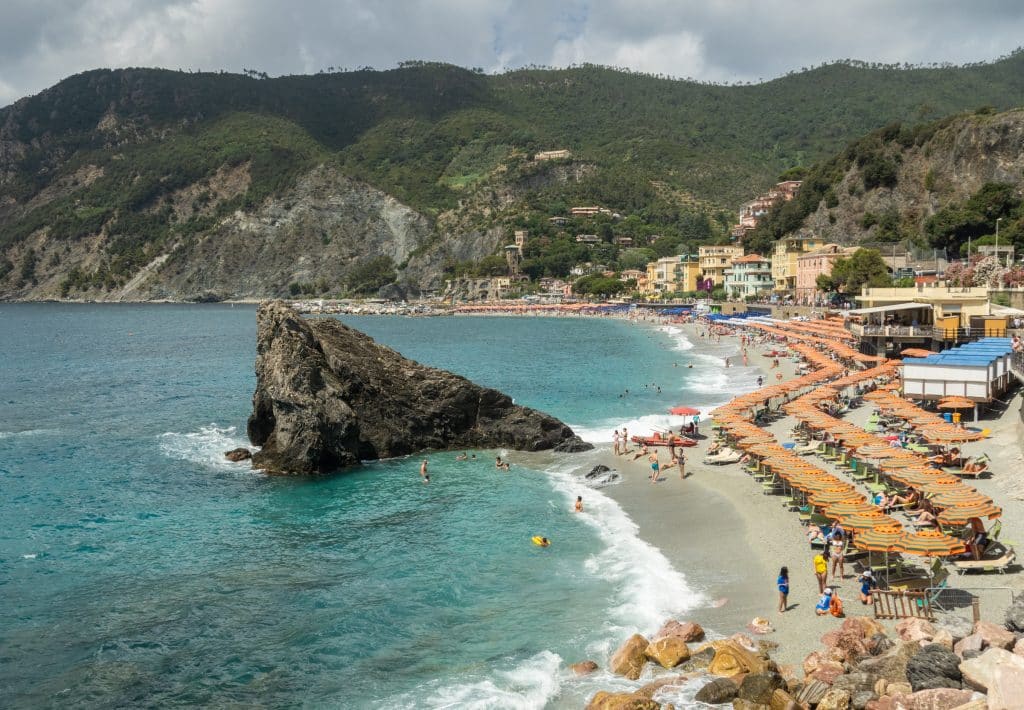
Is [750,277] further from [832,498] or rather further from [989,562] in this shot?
[989,562]

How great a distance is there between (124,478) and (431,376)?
1216 centimetres

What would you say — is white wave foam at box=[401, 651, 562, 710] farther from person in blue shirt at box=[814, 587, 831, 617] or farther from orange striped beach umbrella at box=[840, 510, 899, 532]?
orange striped beach umbrella at box=[840, 510, 899, 532]

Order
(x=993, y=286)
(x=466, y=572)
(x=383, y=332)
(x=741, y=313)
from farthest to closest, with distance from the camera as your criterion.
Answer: (x=383, y=332)
(x=741, y=313)
(x=993, y=286)
(x=466, y=572)

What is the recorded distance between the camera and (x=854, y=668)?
12648 millimetres

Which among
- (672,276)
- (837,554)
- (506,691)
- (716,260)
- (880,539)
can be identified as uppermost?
(716,260)

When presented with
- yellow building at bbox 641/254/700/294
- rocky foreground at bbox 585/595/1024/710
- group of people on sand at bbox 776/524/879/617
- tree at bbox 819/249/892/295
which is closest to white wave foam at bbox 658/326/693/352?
tree at bbox 819/249/892/295

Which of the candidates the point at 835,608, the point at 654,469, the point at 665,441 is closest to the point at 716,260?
the point at 665,441

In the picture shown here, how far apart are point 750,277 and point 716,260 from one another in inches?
722

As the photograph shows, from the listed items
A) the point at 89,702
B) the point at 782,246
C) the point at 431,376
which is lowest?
the point at 89,702

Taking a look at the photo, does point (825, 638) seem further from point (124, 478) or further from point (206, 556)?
point (124, 478)

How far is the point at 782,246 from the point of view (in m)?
107

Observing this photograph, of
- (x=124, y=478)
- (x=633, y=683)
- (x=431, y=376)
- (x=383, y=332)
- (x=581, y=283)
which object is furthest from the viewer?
(x=581, y=283)

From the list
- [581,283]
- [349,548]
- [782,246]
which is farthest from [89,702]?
[581,283]

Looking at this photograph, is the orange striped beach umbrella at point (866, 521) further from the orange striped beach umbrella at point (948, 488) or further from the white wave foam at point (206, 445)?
the white wave foam at point (206, 445)
